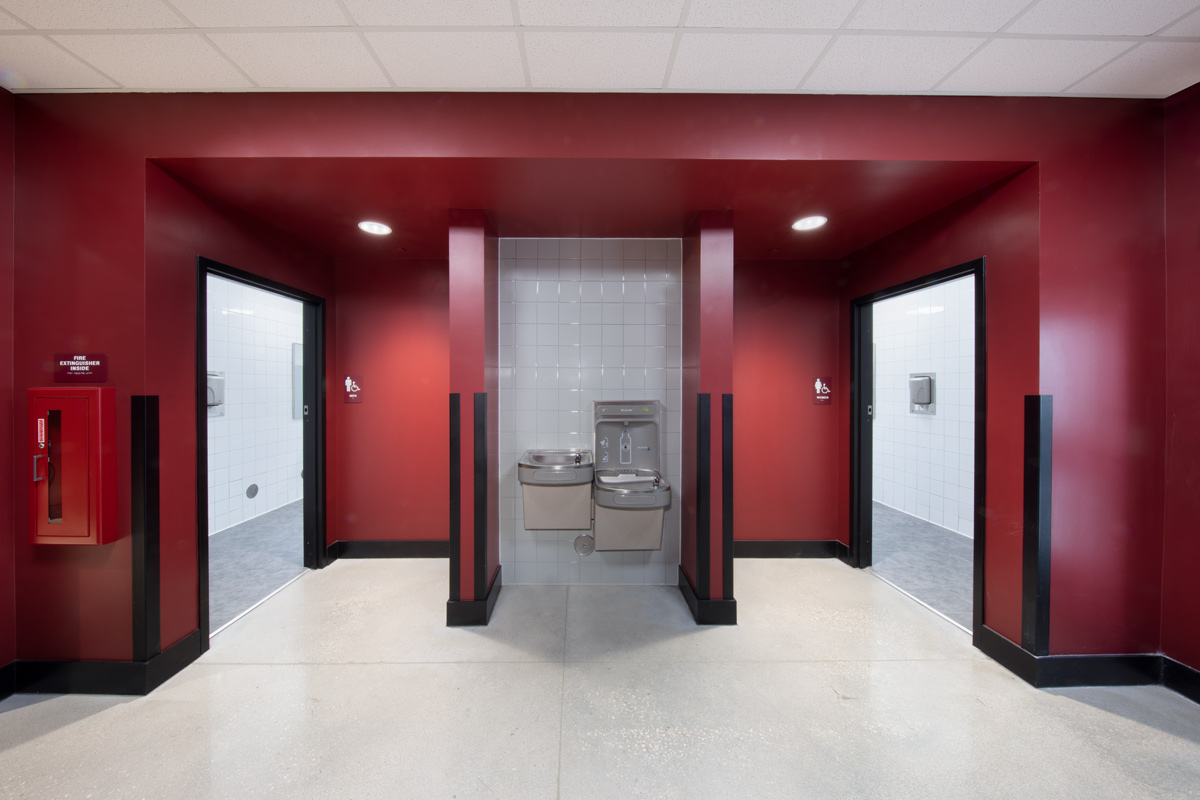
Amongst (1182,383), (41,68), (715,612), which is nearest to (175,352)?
(41,68)

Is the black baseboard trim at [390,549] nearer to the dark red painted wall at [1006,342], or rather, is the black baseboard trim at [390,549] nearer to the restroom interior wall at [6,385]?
the restroom interior wall at [6,385]

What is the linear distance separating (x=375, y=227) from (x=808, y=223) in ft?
9.30

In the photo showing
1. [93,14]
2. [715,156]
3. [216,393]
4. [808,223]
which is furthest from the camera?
[216,393]

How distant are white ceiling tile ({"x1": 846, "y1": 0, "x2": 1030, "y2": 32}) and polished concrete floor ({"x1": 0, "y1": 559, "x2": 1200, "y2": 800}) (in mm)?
2822

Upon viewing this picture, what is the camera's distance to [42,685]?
197 centimetres

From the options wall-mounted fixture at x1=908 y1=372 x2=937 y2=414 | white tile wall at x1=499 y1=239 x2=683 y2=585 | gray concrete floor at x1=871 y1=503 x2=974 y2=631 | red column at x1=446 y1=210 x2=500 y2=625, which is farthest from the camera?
wall-mounted fixture at x1=908 y1=372 x2=937 y2=414

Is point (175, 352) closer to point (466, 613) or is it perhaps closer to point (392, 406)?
point (392, 406)

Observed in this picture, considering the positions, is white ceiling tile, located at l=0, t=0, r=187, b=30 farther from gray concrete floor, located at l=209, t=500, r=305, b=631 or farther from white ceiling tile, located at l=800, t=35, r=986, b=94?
gray concrete floor, located at l=209, t=500, r=305, b=631

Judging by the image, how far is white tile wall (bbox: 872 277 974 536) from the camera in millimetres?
3969

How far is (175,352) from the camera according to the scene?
213 cm

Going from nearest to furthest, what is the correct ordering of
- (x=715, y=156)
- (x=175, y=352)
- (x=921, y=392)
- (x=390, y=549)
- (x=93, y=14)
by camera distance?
(x=93, y=14)
(x=715, y=156)
(x=175, y=352)
(x=390, y=549)
(x=921, y=392)

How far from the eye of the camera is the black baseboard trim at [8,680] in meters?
1.92

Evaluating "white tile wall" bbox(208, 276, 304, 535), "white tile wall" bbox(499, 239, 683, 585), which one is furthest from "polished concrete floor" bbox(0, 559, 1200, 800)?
"white tile wall" bbox(208, 276, 304, 535)

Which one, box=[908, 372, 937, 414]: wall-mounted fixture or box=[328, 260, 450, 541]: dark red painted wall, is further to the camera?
box=[908, 372, 937, 414]: wall-mounted fixture
